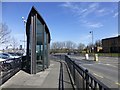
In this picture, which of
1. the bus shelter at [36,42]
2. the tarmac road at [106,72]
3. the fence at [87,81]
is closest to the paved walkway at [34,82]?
the tarmac road at [106,72]

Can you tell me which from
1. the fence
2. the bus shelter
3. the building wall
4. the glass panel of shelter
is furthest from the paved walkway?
the building wall

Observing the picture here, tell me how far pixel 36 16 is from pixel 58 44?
143467mm

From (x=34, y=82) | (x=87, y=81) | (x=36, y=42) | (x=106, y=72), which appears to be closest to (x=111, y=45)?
(x=106, y=72)

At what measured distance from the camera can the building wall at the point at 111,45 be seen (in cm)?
10294

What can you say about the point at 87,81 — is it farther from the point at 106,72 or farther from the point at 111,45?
the point at 111,45

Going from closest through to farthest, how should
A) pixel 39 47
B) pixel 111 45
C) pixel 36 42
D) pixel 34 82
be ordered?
pixel 34 82, pixel 36 42, pixel 39 47, pixel 111 45

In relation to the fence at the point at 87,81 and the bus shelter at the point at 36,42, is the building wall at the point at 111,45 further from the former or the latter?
the fence at the point at 87,81

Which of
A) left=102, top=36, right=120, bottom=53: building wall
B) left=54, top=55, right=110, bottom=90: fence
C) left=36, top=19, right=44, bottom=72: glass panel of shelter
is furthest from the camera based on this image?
left=102, top=36, right=120, bottom=53: building wall

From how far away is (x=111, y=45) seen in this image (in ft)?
359

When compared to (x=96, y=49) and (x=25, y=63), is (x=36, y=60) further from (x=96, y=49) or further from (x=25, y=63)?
(x=96, y=49)

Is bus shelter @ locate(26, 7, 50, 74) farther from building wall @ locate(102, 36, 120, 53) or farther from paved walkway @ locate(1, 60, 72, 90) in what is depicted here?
building wall @ locate(102, 36, 120, 53)

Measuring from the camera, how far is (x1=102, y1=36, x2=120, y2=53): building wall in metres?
103

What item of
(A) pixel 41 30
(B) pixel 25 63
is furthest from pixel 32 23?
(B) pixel 25 63

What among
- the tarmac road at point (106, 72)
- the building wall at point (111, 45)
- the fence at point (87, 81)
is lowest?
the tarmac road at point (106, 72)
